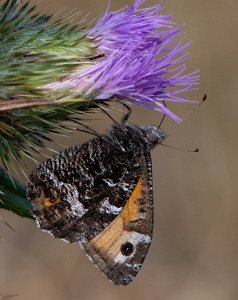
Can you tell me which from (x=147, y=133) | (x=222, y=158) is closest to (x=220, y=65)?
(x=222, y=158)

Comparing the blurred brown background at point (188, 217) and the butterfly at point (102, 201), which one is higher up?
→ the butterfly at point (102, 201)

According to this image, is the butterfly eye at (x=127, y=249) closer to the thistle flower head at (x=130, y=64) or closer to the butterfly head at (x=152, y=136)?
the butterfly head at (x=152, y=136)

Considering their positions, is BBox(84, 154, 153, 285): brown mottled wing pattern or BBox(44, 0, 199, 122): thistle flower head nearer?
BBox(44, 0, 199, 122): thistle flower head

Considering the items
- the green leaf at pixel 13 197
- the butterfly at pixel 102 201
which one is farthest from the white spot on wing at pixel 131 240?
the green leaf at pixel 13 197

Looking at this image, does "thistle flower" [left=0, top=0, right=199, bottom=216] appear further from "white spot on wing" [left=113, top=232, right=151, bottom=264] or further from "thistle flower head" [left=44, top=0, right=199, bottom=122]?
"white spot on wing" [left=113, top=232, right=151, bottom=264]

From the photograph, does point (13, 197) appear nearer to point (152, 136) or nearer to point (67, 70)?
point (67, 70)

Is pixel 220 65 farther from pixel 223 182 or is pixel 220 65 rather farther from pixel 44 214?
pixel 44 214

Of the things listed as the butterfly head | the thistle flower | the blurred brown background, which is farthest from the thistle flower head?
the blurred brown background
